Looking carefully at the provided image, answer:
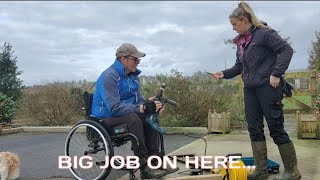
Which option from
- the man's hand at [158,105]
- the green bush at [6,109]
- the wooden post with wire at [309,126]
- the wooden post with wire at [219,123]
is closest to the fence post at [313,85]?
the wooden post with wire at [219,123]

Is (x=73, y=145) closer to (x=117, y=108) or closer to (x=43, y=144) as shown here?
(x=117, y=108)

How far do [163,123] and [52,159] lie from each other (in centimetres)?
301

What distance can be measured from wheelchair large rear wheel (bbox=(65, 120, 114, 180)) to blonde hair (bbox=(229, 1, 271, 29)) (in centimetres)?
174

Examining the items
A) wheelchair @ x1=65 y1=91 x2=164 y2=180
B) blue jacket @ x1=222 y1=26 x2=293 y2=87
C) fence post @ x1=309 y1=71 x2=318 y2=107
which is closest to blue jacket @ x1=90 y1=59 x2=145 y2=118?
wheelchair @ x1=65 y1=91 x2=164 y2=180

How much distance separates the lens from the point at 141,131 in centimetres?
400

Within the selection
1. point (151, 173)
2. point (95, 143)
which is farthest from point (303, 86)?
point (95, 143)

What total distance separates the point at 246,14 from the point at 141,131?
1557mm

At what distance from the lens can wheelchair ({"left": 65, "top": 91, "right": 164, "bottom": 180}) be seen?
3.91 m

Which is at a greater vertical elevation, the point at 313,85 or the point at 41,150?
the point at 313,85

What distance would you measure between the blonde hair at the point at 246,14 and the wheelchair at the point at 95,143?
157 cm

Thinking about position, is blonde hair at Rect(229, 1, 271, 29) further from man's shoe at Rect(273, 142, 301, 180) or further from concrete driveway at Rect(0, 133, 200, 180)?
concrete driveway at Rect(0, 133, 200, 180)

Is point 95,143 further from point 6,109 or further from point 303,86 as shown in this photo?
point 303,86

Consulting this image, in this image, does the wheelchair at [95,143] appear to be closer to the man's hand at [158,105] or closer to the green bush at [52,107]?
the man's hand at [158,105]

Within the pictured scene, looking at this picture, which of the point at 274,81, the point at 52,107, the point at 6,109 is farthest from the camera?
the point at 52,107
